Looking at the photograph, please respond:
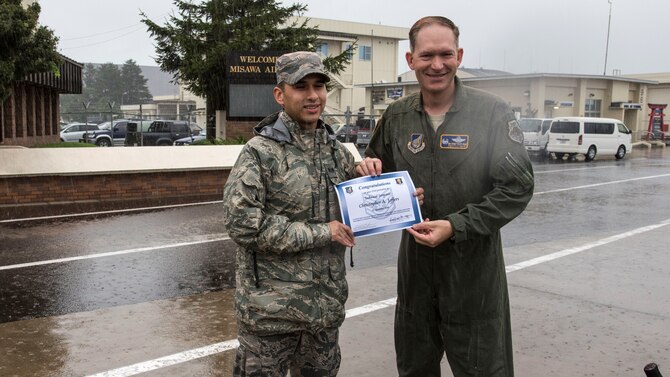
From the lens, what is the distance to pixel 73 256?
7863mm

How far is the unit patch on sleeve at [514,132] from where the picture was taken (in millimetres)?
2900

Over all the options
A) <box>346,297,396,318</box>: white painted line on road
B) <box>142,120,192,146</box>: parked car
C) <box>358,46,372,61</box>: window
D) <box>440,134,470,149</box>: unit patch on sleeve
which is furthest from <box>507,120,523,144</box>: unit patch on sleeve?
<box>358,46,372,61</box>: window

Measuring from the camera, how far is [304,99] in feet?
9.34

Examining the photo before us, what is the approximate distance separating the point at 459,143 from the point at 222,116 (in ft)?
68.6

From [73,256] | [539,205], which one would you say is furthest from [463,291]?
[539,205]

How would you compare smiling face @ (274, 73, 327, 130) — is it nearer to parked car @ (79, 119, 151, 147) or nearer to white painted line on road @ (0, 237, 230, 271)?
white painted line on road @ (0, 237, 230, 271)

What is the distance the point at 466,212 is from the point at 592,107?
4489cm

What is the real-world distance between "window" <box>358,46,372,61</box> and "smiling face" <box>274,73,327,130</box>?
5922 centimetres

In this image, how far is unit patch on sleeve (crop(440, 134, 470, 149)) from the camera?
2.93 meters

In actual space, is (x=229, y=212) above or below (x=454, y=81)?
below

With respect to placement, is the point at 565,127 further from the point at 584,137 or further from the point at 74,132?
the point at 74,132

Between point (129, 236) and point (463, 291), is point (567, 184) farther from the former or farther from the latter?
point (463, 291)

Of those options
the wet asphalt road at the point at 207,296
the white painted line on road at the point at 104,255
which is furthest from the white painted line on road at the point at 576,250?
the white painted line on road at the point at 104,255

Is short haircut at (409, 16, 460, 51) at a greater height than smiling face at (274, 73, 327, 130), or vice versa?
short haircut at (409, 16, 460, 51)
